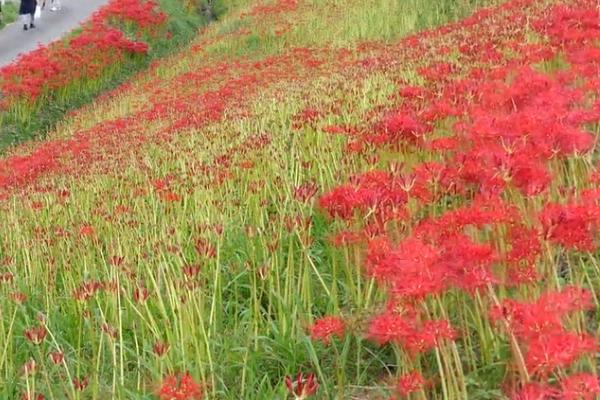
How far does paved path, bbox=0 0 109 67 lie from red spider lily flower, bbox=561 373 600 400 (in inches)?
629

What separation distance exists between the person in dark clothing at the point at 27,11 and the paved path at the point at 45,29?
20 cm

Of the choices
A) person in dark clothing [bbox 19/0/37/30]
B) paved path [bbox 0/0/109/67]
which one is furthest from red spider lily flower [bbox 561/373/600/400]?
person in dark clothing [bbox 19/0/37/30]

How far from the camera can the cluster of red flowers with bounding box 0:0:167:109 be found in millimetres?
13367

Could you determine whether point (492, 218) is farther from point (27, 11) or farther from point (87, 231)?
point (27, 11)

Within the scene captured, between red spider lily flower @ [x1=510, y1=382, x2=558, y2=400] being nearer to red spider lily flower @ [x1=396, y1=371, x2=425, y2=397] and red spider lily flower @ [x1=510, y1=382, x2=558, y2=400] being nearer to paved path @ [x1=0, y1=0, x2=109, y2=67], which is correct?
red spider lily flower @ [x1=396, y1=371, x2=425, y2=397]

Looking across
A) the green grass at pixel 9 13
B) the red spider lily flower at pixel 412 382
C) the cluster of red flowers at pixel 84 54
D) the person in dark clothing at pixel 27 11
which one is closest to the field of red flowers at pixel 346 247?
the red spider lily flower at pixel 412 382

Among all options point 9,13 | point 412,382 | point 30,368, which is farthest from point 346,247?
point 9,13

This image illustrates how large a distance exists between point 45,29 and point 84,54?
4.89m

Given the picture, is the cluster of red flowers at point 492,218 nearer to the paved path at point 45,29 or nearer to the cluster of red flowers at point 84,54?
the cluster of red flowers at point 84,54

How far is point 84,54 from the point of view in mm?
14938

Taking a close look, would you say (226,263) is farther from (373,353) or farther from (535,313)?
(535,313)

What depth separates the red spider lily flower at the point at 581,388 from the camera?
1.63m

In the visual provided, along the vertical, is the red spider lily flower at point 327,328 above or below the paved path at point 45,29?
below

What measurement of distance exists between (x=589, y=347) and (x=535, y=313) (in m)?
0.15
